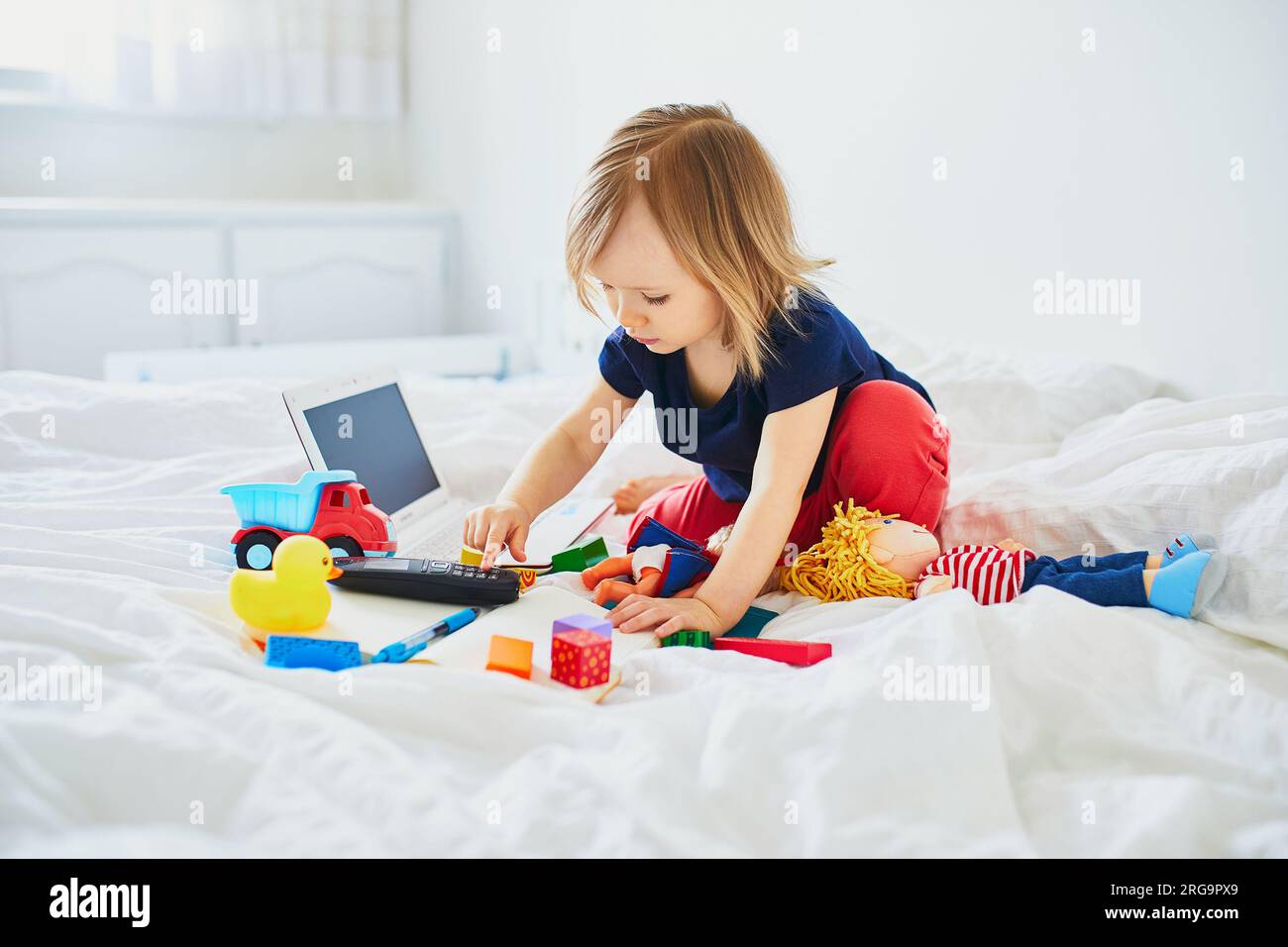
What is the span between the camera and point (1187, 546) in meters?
0.99

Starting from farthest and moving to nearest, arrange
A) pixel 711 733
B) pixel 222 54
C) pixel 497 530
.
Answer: pixel 222 54, pixel 497 530, pixel 711 733

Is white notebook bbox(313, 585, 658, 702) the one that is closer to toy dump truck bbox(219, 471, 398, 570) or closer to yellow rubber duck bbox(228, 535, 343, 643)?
yellow rubber duck bbox(228, 535, 343, 643)

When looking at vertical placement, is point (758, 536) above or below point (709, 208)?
below

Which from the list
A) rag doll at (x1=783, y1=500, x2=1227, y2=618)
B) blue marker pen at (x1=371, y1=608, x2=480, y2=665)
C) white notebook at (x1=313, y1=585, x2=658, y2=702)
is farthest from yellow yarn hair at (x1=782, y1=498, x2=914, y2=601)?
blue marker pen at (x1=371, y1=608, x2=480, y2=665)

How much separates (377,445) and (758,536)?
536 millimetres

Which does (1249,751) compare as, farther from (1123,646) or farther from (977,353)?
(977,353)

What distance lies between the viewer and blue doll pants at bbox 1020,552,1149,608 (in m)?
0.97

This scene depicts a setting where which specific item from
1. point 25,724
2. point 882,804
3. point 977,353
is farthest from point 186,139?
point 882,804

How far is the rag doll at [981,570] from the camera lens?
0.95 metres

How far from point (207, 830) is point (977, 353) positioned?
1235 millimetres

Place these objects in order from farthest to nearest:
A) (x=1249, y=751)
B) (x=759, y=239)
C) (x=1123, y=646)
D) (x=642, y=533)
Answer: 1. (x=642, y=533)
2. (x=759, y=239)
3. (x=1123, y=646)
4. (x=1249, y=751)

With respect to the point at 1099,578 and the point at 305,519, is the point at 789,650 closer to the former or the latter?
the point at 1099,578

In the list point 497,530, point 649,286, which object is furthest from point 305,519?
point 649,286
